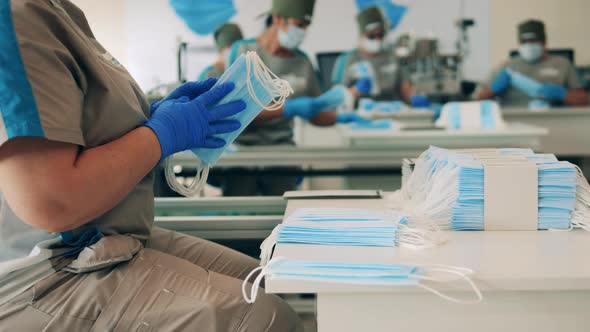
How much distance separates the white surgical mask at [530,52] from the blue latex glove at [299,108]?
8.39 feet

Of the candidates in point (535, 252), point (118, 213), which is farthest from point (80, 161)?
point (535, 252)

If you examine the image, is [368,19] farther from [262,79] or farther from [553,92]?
[262,79]

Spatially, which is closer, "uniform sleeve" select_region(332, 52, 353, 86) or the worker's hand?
the worker's hand

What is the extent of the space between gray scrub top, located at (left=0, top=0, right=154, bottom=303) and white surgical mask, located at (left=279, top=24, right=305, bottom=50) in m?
2.53

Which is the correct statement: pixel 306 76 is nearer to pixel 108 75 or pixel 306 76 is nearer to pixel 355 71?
pixel 355 71

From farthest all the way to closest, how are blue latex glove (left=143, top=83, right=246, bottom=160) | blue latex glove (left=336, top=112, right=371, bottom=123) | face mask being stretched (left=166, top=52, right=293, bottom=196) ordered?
blue latex glove (left=336, top=112, right=371, bottom=123)
face mask being stretched (left=166, top=52, right=293, bottom=196)
blue latex glove (left=143, top=83, right=246, bottom=160)

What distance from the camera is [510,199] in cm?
118

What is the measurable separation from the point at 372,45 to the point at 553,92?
5.63 ft

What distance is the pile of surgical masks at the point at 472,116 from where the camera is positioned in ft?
11.3

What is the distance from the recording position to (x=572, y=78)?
17.3ft

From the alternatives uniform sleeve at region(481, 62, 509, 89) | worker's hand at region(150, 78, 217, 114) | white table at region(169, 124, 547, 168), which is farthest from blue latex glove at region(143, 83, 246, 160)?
uniform sleeve at region(481, 62, 509, 89)

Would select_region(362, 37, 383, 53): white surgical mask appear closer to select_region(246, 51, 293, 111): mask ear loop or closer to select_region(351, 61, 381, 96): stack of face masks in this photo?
select_region(351, 61, 381, 96): stack of face masks

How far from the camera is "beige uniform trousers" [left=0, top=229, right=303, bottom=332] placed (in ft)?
3.29

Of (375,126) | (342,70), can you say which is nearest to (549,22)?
(342,70)
